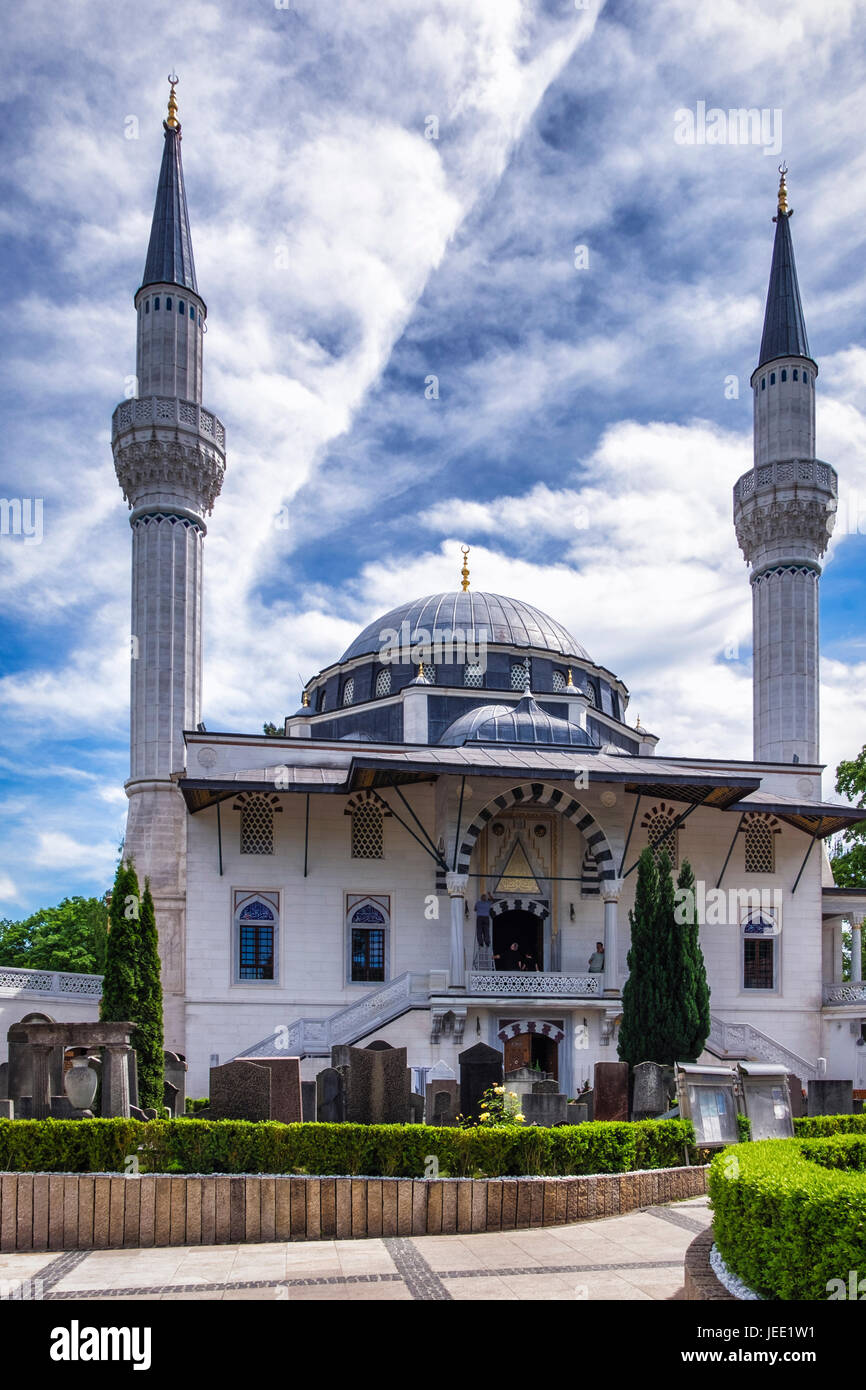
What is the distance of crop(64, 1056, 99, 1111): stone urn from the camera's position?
1018cm

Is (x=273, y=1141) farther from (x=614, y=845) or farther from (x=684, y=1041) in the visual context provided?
(x=614, y=845)

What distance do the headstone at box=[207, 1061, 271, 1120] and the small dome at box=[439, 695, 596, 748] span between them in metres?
14.3

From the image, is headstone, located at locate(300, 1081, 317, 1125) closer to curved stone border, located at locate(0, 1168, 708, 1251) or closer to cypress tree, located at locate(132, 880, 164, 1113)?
curved stone border, located at locate(0, 1168, 708, 1251)

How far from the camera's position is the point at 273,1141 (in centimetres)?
939

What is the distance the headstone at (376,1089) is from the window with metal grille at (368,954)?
11897 millimetres

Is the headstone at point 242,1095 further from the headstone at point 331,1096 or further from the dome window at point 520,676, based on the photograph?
the dome window at point 520,676

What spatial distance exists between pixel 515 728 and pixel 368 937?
17.9 feet

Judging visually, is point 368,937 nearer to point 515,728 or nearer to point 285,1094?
point 515,728

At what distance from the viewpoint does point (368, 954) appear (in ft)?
74.3

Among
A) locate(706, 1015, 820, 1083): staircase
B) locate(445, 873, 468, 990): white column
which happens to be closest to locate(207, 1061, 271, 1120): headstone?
locate(445, 873, 468, 990): white column

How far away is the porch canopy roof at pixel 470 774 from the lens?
20.8 meters
